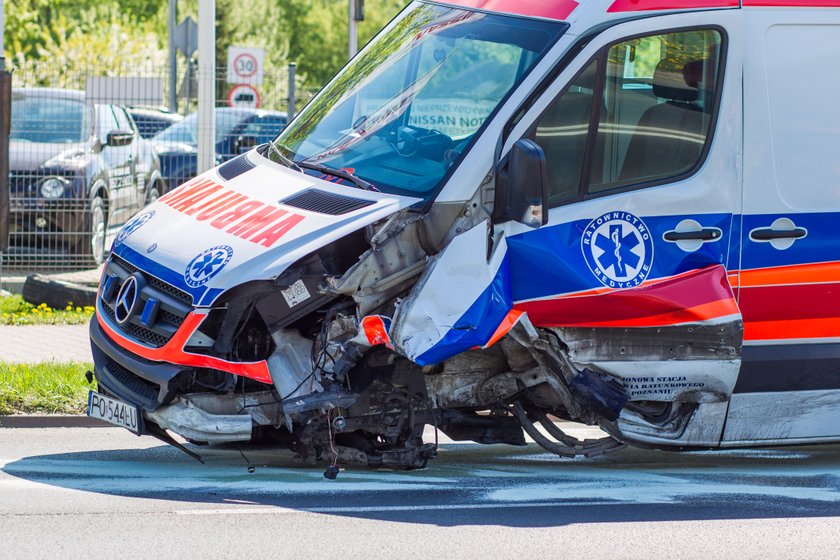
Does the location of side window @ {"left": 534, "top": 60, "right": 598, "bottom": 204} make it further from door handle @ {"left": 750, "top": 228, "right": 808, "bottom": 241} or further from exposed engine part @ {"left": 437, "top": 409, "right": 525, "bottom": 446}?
exposed engine part @ {"left": 437, "top": 409, "right": 525, "bottom": 446}

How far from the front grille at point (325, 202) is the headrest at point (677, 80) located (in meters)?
1.54

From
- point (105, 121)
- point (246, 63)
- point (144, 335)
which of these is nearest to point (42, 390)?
point (144, 335)

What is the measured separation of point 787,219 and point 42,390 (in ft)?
14.8

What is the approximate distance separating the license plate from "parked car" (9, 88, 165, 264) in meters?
7.39

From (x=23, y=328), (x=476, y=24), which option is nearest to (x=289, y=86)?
(x=23, y=328)

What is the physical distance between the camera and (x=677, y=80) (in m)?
6.94

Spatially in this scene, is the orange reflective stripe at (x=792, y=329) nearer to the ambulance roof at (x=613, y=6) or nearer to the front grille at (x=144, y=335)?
the ambulance roof at (x=613, y=6)

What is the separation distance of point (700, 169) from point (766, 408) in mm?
1245

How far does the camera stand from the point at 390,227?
6.51 m

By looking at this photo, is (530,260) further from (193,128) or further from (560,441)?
(193,128)

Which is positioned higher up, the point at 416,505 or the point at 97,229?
the point at 97,229

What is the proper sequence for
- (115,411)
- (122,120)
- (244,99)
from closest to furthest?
1. (115,411)
2. (122,120)
3. (244,99)

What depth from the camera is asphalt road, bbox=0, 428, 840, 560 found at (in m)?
5.83

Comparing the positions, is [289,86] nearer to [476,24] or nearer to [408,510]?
[476,24]
